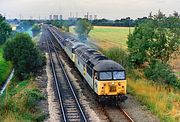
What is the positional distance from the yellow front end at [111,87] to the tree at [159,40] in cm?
1375

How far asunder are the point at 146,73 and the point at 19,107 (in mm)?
16780

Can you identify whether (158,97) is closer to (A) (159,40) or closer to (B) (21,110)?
(B) (21,110)

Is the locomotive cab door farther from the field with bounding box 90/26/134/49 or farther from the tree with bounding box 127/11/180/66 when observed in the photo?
the field with bounding box 90/26/134/49

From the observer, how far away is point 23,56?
41.2 m

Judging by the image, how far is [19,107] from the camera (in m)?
21.8

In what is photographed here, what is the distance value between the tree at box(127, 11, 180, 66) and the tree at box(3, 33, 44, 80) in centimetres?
1169

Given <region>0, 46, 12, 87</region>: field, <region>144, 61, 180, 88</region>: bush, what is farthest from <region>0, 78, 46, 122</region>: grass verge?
<region>0, 46, 12, 87</region>: field

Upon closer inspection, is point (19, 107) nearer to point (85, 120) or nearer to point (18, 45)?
point (85, 120)

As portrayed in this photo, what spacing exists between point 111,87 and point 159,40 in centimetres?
1447

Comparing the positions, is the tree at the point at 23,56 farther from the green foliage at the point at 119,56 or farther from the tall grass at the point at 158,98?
the tall grass at the point at 158,98

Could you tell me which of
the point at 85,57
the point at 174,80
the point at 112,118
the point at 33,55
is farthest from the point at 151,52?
the point at 112,118

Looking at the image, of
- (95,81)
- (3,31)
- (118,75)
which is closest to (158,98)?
(118,75)

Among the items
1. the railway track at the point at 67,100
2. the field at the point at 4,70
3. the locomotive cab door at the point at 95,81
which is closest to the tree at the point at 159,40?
the railway track at the point at 67,100

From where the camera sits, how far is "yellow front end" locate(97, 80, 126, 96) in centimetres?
2239
